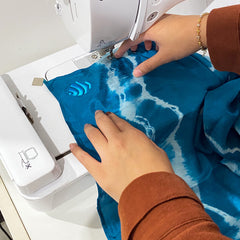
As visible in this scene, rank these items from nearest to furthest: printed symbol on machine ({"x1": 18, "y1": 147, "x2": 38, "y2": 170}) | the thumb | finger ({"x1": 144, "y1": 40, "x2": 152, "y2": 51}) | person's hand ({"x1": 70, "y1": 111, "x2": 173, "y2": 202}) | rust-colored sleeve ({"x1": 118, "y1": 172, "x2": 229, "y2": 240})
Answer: rust-colored sleeve ({"x1": 118, "y1": 172, "x2": 229, "y2": 240}) < person's hand ({"x1": 70, "y1": 111, "x2": 173, "y2": 202}) < printed symbol on machine ({"x1": 18, "y1": 147, "x2": 38, "y2": 170}) < the thumb < finger ({"x1": 144, "y1": 40, "x2": 152, "y2": 51})

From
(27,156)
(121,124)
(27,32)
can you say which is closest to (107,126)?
(121,124)

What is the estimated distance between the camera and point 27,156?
0.64 meters

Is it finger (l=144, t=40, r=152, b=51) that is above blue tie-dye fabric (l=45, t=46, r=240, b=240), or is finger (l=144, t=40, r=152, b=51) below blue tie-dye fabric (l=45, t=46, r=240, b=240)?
above

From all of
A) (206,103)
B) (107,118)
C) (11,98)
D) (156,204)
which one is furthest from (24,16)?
(156,204)

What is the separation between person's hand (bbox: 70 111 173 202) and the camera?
0.52 m

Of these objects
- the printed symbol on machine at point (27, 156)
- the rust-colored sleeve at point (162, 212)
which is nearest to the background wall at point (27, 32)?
the printed symbol on machine at point (27, 156)

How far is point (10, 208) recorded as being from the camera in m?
0.73

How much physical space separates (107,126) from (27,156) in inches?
8.3

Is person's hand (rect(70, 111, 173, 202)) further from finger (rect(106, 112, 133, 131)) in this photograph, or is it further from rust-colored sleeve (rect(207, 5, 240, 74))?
rust-colored sleeve (rect(207, 5, 240, 74))

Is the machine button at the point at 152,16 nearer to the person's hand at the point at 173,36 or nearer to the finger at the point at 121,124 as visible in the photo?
the person's hand at the point at 173,36

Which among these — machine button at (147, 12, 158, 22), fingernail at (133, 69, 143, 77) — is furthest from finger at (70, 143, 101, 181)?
machine button at (147, 12, 158, 22)

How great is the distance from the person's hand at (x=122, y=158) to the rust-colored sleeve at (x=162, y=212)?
43mm

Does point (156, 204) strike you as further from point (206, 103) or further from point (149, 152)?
point (206, 103)

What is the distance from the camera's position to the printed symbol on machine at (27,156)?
2.05 feet
